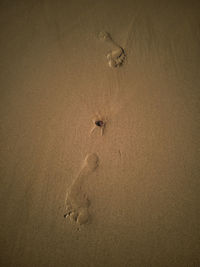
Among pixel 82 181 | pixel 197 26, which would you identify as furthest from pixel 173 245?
pixel 197 26

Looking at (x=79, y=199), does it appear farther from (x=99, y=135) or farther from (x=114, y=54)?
(x=114, y=54)

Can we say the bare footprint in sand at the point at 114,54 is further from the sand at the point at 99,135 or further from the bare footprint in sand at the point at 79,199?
the bare footprint in sand at the point at 79,199

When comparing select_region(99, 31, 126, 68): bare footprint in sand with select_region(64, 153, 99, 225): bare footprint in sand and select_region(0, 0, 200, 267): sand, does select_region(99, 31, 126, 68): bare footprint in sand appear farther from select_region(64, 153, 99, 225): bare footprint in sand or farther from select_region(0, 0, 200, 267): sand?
select_region(64, 153, 99, 225): bare footprint in sand

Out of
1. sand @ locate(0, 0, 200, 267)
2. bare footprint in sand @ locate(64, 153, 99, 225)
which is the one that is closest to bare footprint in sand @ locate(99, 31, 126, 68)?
sand @ locate(0, 0, 200, 267)

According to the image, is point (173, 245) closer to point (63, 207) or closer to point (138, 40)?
point (63, 207)

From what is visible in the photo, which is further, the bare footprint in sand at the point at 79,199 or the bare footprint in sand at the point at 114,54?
the bare footprint in sand at the point at 114,54

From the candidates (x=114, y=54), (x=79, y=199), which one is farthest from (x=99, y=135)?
(x=114, y=54)

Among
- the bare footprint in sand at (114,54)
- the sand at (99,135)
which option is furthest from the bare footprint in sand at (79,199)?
the bare footprint in sand at (114,54)
